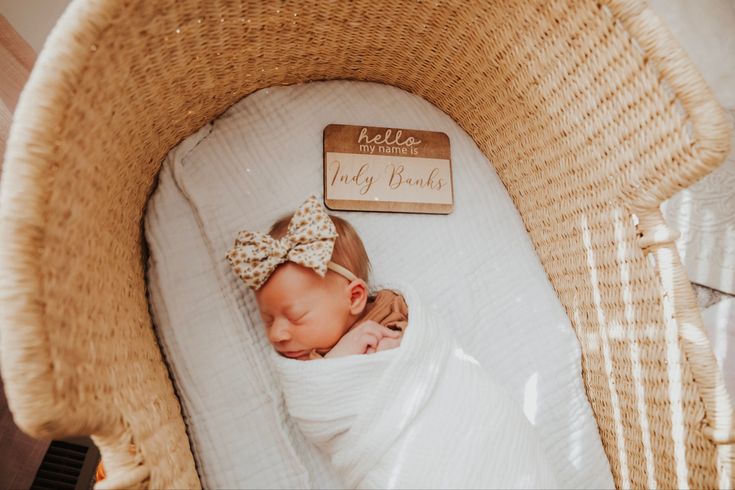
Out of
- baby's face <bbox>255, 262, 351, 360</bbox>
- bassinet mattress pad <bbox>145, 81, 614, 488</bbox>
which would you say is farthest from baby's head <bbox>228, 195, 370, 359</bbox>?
bassinet mattress pad <bbox>145, 81, 614, 488</bbox>

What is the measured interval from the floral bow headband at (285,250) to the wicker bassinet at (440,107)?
18cm

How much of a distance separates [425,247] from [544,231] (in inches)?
9.4

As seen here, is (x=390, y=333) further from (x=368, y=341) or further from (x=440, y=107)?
(x=440, y=107)

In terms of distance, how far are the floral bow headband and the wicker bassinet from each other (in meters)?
0.18

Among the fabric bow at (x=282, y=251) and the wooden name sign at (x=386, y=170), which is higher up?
the wooden name sign at (x=386, y=170)

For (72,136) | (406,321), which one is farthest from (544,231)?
(72,136)

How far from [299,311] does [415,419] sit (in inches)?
9.4

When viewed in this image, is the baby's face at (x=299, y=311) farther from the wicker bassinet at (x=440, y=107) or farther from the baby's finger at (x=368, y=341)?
the wicker bassinet at (x=440, y=107)

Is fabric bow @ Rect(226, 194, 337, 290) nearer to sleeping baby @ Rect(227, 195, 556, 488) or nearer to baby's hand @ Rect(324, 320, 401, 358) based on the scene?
sleeping baby @ Rect(227, 195, 556, 488)

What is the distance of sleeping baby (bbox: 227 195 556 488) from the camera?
29.5 inches

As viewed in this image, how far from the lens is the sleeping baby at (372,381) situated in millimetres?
750

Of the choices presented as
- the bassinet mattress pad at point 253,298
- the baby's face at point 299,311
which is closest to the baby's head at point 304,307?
the baby's face at point 299,311

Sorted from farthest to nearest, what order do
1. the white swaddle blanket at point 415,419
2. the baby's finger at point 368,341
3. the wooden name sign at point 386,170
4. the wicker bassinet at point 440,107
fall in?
1. the wooden name sign at point 386,170
2. the baby's finger at point 368,341
3. the white swaddle blanket at point 415,419
4. the wicker bassinet at point 440,107

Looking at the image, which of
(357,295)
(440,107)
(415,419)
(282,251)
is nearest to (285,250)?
(282,251)
